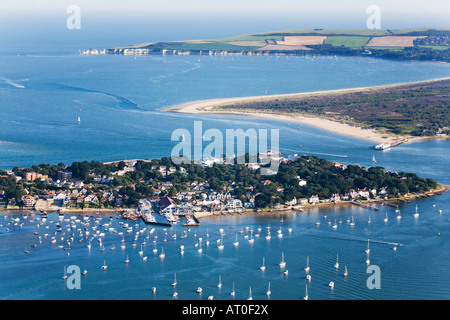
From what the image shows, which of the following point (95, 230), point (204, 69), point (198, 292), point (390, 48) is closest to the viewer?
point (198, 292)

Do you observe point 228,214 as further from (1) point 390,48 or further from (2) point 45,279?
Result: (1) point 390,48

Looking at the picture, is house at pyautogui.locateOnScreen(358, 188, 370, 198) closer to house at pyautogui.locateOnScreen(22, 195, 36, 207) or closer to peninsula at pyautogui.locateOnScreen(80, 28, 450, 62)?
house at pyautogui.locateOnScreen(22, 195, 36, 207)

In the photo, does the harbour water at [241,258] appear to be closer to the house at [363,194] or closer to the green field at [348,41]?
the house at [363,194]

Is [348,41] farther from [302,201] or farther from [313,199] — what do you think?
[302,201]

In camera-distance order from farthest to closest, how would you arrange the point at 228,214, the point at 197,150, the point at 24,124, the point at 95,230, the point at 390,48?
the point at 390,48
the point at 24,124
the point at 197,150
the point at 228,214
the point at 95,230

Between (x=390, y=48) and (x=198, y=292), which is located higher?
(x=390, y=48)

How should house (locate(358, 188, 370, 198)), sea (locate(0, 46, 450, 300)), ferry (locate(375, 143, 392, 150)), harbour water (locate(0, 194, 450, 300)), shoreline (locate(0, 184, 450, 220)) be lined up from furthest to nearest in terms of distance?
1. ferry (locate(375, 143, 392, 150))
2. house (locate(358, 188, 370, 198))
3. shoreline (locate(0, 184, 450, 220))
4. sea (locate(0, 46, 450, 300))
5. harbour water (locate(0, 194, 450, 300))

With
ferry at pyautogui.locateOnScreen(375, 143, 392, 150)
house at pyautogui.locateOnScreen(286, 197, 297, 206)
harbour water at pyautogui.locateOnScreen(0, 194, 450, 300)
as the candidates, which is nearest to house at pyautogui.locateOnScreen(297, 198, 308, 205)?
house at pyautogui.locateOnScreen(286, 197, 297, 206)
